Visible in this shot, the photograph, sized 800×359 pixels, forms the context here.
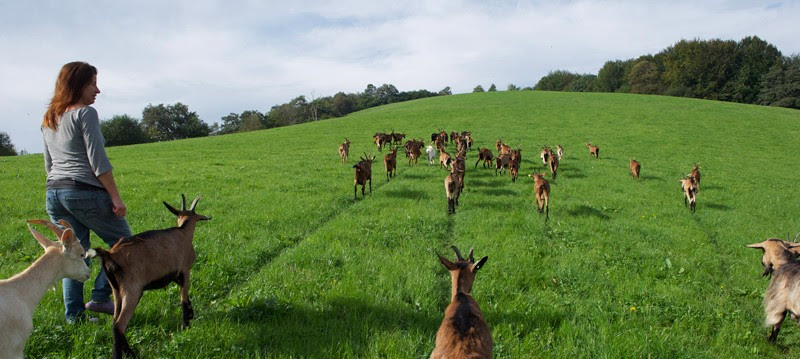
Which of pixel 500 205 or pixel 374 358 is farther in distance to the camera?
pixel 500 205

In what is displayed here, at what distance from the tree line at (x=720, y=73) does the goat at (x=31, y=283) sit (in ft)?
298

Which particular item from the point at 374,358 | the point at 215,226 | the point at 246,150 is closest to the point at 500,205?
the point at 215,226

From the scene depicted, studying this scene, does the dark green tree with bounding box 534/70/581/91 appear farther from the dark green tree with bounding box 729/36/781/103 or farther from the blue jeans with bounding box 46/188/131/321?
the blue jeans with bounding box 46/188/131/321

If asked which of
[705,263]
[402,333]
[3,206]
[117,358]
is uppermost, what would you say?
[3,206]

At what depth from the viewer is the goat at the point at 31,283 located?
3.14 metres

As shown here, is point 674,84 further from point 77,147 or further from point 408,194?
point 77,147

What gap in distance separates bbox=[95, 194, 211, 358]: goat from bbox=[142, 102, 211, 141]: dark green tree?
85057 millimetres

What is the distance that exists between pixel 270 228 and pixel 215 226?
1.18 metres

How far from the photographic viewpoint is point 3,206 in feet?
34.3

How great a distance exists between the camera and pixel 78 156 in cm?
398

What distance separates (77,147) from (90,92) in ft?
1.88

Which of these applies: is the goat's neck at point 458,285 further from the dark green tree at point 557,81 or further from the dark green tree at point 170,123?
the dark green tree at point 557,81

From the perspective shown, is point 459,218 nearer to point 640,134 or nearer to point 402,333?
point 402,333

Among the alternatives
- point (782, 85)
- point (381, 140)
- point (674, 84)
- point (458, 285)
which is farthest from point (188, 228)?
point (674, 84)
